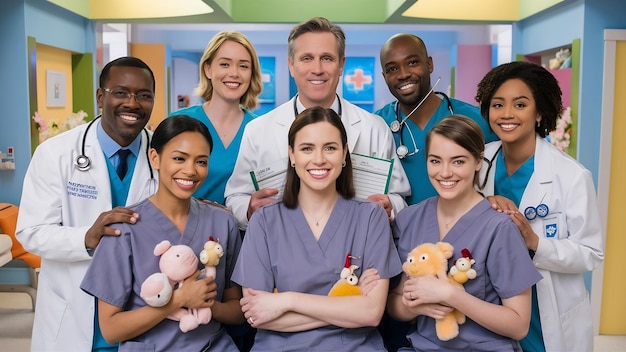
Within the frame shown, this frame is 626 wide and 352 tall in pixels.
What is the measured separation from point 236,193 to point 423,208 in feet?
2.36

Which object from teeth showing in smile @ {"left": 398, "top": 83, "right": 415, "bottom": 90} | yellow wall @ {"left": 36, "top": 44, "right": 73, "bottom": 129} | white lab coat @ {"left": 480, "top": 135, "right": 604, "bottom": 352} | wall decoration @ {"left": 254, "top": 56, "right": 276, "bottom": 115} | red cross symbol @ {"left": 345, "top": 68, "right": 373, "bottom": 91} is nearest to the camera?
white lab coat @ {"left": 480, "top": 135, "right": 604, "bottom": 352}

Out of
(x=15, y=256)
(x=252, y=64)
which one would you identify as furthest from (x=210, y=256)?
(x=15, y=256)

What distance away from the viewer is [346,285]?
1.77 m

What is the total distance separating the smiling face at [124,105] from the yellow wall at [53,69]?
3.33m

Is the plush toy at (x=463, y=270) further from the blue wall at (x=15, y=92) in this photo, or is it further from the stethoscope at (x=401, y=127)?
the blue wall at (x=15, y=92)

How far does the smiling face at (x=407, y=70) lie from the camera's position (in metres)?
2.56

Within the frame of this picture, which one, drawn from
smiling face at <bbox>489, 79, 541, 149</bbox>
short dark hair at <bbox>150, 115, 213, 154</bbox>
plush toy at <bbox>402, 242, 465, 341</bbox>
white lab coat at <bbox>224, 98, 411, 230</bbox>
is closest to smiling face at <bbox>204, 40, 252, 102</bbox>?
white lab coat at <bbox>224, 98, 411, 230</bbox>

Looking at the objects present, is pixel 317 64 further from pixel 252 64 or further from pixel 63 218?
pixel 63 218

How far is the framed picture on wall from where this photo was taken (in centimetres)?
548

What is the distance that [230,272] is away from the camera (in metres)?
1.99

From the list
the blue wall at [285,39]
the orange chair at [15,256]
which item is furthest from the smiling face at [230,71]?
the blue wall at [285,39]

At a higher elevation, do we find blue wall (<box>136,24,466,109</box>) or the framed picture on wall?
blue wall (<box>136,24,466,109</box>)

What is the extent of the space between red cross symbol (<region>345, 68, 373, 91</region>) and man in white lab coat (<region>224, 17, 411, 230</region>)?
30.3 ft

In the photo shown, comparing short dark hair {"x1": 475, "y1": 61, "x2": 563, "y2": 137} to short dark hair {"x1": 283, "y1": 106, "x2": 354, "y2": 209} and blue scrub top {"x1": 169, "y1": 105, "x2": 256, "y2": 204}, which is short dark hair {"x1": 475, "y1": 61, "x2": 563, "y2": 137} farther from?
blue scrub top {"x1": 169, "y1": 105, "x2": 256, "y2": 204}
